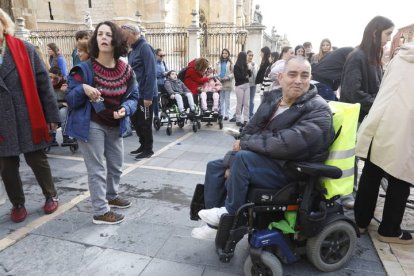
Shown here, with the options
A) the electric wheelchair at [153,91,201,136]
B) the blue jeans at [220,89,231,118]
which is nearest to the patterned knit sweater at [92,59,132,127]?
the electric wheelchair at [153,91,201,136]

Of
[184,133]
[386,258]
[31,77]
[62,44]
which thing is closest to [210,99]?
[184,133]

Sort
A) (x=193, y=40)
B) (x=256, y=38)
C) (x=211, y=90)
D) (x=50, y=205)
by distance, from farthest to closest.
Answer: (x=193, y=40)
(x=256, y=38)
(x=211, y=90)
(x=50, y=205)

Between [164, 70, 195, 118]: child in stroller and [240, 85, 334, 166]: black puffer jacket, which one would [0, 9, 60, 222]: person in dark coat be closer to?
[240, 85, 334, 166]: black puffer jacket

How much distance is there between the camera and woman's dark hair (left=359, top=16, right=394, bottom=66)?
3.18 m

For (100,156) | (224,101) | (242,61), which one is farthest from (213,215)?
(224,101)

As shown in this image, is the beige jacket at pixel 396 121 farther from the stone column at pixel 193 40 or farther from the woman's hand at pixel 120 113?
the stone column at pixel 193 40

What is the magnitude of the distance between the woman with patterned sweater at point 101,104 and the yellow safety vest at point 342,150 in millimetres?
1955

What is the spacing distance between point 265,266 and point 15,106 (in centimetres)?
272

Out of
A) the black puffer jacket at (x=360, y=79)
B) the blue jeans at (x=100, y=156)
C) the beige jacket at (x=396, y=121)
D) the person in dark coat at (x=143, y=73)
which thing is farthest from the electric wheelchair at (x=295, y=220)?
the person in dark coat at (x=143, y=73)

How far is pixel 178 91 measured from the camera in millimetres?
7758

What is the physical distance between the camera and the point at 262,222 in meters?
2.42

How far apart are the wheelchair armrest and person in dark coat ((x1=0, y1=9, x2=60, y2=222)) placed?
8.31 feet

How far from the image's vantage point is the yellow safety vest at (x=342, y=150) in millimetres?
2363

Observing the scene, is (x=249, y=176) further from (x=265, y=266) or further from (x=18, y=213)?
(x=18, y=213)
